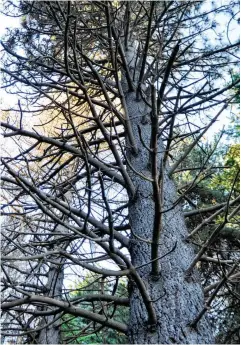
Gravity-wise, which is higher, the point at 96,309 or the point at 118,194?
the point at 118,194

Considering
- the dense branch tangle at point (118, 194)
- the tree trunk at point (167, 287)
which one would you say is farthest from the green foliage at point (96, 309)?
the tree trunk at point (167, 287)

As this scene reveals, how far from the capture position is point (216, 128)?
3105mm

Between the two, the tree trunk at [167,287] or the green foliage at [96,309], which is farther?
the green foliage at [96,309]

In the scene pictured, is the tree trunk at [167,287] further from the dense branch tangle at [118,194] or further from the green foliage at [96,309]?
the green foliage at [96,309]

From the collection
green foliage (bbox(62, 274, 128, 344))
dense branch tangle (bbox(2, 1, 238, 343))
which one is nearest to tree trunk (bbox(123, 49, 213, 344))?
dense branch tangle (bbox(2, 1, 238, 343))

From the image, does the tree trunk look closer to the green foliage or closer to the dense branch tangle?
the dense branch tangle

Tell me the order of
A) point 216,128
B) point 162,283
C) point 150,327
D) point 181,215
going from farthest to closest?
1. point 216,128
2. point 181,215
3. point 162,283
4. point 150,327

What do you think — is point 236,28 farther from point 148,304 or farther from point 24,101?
point 148,304

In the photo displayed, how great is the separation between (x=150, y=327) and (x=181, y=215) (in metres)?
0.85

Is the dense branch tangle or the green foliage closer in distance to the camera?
the dense branch tangle

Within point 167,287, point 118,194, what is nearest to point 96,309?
point 118,194

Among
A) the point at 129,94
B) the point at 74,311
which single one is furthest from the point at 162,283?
the point at 129,94

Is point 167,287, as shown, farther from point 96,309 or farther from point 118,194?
point 96,309

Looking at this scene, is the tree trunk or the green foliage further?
the green foliage
